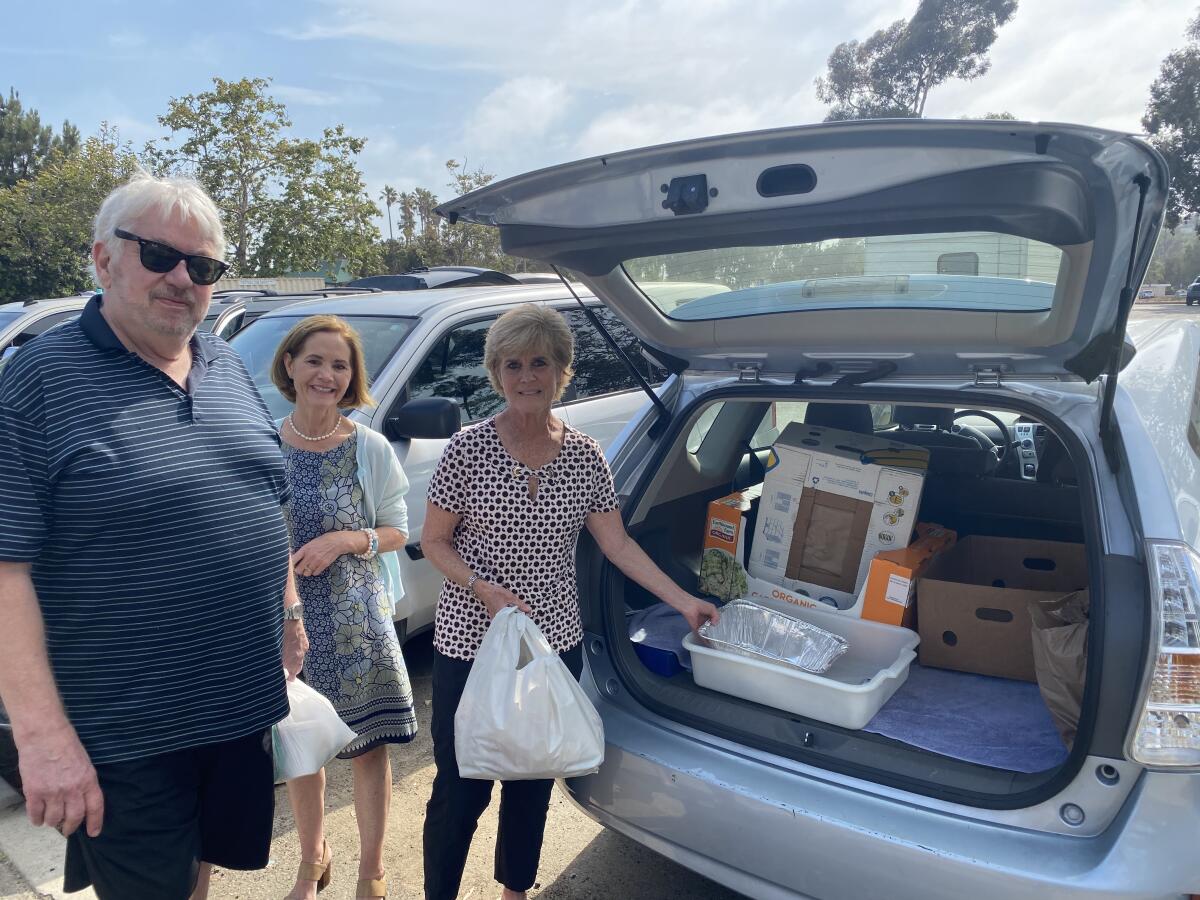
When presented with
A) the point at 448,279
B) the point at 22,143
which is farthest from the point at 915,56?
the point at 22,143

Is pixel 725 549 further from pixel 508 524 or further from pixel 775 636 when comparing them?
pixel 508 524

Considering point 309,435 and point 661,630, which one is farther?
point 661,630

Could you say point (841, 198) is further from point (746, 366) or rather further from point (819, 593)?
point (819, 593)

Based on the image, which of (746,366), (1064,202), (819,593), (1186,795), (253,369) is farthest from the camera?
(253,369)

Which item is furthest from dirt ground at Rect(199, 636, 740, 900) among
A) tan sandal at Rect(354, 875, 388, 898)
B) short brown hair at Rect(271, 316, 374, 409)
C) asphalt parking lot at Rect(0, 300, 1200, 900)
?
short brown hair at Rect(271, 316, 374, 409)

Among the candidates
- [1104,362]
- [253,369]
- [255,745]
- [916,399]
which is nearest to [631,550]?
[916,399]

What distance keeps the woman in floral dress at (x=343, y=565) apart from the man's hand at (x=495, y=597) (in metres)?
0.47

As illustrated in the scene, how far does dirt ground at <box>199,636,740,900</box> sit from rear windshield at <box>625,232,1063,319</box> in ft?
5.58

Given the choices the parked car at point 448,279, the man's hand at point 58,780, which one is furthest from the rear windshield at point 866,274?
the parked car at point 448,279

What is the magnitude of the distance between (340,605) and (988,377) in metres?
1.83

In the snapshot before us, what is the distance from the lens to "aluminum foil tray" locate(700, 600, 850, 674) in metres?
2.30

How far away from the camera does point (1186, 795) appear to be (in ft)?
4.62

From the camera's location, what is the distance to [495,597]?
200 cm

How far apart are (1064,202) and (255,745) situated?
2.04 metres
